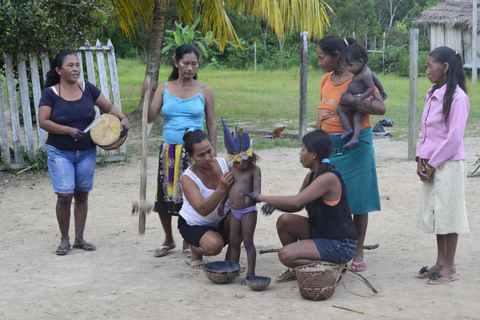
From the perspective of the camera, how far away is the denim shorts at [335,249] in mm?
3840

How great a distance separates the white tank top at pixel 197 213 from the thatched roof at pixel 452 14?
1938 centimetres

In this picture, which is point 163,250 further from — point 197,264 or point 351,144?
point 351,144

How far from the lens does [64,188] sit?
4809 millimetres

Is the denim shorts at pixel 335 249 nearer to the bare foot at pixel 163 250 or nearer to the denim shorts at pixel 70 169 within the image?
A: the bare foot at pixel 163 250

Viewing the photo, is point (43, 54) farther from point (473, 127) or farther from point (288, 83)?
point (288, 83)

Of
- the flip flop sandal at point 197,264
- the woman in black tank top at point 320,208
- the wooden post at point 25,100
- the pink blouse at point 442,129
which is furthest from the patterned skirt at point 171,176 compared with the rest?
the wooden post at point 25,100

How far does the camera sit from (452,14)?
21844mm

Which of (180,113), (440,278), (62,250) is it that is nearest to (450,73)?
(440,278)

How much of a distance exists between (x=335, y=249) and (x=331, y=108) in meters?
1.10

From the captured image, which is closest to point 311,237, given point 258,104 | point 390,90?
point 258,104

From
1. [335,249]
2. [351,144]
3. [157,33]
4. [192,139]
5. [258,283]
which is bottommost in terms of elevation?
[258,283]

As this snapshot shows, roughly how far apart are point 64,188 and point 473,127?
9453 millimetres

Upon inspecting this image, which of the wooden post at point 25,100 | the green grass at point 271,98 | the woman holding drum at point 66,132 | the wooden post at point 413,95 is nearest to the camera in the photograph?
the woman holding drum at point 66,132

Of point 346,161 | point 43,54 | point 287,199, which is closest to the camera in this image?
point 287,199
